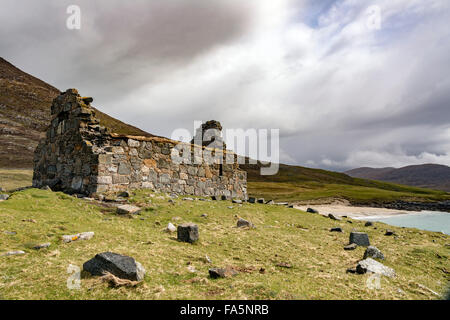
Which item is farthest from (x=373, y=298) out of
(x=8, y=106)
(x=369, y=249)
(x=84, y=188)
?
(x=8, y=106)

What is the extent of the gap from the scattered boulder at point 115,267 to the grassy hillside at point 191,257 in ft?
0.53

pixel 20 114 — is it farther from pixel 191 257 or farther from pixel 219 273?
pixel 219 273

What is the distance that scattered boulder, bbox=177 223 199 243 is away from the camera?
6.97 meters

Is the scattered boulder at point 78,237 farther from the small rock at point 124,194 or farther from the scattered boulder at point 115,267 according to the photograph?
the small rock at point 124,194

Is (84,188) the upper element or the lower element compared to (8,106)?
lower

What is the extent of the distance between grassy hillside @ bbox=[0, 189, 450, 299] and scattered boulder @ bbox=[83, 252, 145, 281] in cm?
16

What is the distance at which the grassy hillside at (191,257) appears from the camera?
4.03 metres

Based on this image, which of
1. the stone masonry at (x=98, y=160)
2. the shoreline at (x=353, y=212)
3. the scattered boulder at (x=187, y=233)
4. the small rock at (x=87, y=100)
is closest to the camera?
the scattered boulder at (x=187, y=233)

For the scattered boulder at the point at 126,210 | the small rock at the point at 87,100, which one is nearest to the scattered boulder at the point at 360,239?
the scattered boulder at the point at 126,210

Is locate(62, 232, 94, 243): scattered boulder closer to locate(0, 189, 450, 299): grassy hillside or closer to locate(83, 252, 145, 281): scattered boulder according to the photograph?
locate(0, 189, 450, 299): grassy hillside

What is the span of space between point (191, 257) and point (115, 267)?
195 cm

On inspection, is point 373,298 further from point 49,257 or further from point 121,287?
point 49,257

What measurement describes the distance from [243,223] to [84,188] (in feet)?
22.8

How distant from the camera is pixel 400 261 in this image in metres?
7.27
